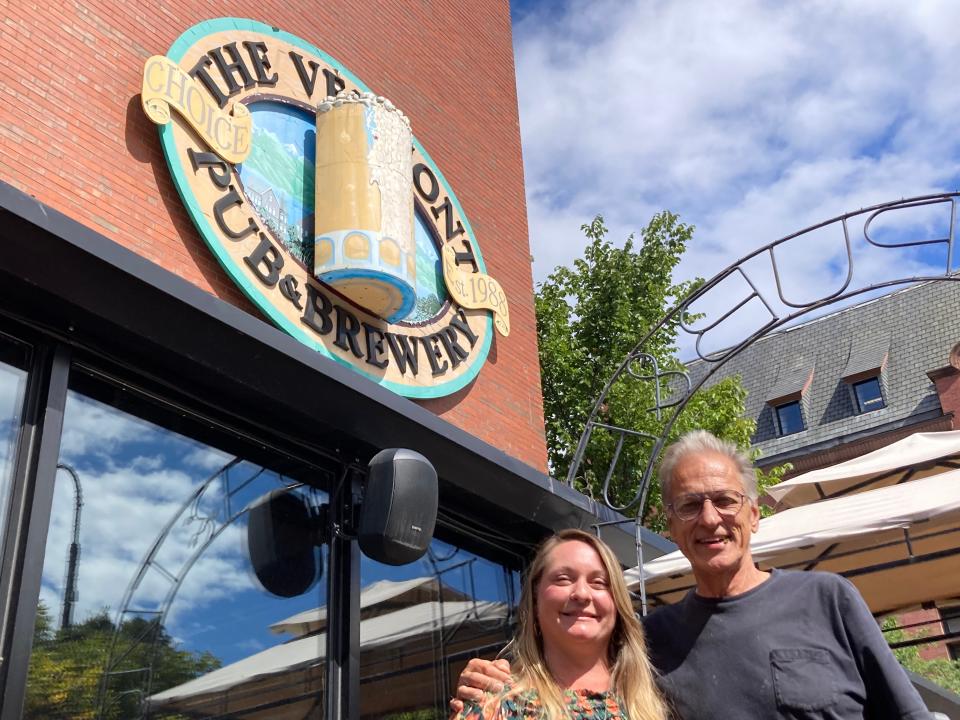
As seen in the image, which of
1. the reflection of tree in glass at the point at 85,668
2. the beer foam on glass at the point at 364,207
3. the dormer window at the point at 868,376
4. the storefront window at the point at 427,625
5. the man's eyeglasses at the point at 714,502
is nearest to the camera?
the man's eyeglasses at the point at 714,502

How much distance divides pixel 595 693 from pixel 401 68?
614cm

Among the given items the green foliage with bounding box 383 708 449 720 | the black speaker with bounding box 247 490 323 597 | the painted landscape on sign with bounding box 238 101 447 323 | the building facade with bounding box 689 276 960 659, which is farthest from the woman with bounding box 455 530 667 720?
the building facade with bounding box 689 276 960 659

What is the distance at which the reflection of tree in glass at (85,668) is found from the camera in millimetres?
3842

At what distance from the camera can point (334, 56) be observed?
274 inches

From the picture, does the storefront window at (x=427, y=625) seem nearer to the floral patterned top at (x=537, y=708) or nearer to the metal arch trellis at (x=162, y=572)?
the metal arch trellis at (x=162, y=572)

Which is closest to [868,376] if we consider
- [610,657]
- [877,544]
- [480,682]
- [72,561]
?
[877,544]

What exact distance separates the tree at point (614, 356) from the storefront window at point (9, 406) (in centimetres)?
1115

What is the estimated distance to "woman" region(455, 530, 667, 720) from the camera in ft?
8.00

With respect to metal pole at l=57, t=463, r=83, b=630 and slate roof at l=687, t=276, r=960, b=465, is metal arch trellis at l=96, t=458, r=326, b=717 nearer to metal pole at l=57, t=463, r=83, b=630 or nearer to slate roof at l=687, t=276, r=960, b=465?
metal pole at l=57, t=463, r=83, b=630

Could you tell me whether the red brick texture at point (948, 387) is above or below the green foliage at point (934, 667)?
above

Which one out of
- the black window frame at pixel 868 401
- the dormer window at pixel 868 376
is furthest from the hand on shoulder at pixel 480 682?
the dormer window at pixel 868 376

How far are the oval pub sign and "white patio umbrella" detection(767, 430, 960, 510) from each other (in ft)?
11.3

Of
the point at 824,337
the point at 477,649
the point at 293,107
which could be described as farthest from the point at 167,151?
the point at 824,337

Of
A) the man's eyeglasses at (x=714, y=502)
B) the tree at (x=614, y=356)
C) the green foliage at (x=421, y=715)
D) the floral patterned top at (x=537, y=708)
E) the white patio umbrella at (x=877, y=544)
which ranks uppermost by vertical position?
the tree at (x=614, y=356)
